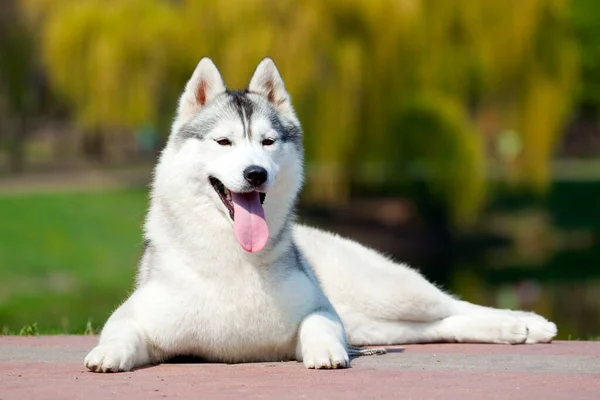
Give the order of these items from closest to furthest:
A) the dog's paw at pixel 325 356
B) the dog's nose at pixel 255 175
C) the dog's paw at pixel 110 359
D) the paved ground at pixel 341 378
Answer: the paved ground at pixel 341 378
the dog's paw at pixel 110 359
the dog's paw at pixel 325 356
the dog's nose at pixel 255 175

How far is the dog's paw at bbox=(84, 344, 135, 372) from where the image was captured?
5.48 meters

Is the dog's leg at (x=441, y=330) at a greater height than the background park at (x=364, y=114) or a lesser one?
lesser

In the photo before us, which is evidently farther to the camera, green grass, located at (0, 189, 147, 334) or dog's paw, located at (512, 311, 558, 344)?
green grass, located at (0, 189, 147, 334)

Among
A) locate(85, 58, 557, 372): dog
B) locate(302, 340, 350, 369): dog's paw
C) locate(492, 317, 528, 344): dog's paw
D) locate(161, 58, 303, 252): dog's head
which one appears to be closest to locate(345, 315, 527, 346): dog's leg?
locate(492, 317, 528, 344): dog's paw

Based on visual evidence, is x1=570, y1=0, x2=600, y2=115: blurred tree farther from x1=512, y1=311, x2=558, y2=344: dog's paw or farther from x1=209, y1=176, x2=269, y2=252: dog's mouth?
x1=209, y1=176, x2=269, y2=252: dog's mouth

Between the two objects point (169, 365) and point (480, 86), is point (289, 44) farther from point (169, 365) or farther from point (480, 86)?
point (169, 365)

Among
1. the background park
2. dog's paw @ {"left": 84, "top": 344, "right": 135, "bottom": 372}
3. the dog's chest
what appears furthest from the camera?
the background park

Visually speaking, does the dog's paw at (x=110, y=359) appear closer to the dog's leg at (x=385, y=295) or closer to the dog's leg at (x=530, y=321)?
the dog's leg at (x=385, y=295)

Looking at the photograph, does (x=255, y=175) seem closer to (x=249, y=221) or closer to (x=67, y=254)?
(x=249, y=221)

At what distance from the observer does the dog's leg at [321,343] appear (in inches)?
222

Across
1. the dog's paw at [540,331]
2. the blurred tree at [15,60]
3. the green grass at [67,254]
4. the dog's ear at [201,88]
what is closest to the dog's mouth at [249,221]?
the dog's ear at [201,88]

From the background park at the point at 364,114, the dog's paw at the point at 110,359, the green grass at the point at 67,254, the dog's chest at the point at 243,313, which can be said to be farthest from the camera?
the background park at the point at 364,114

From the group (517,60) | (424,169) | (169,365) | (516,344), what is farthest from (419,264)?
(169,365)

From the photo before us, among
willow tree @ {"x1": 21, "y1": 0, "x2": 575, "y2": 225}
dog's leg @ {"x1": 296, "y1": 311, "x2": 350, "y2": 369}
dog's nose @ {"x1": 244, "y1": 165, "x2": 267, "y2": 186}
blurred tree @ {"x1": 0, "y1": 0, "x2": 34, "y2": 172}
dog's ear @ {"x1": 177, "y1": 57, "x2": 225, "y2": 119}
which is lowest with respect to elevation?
dog's leg @ {"x1": 296, "y1": 311, "x2": 350, "y2": 369}
